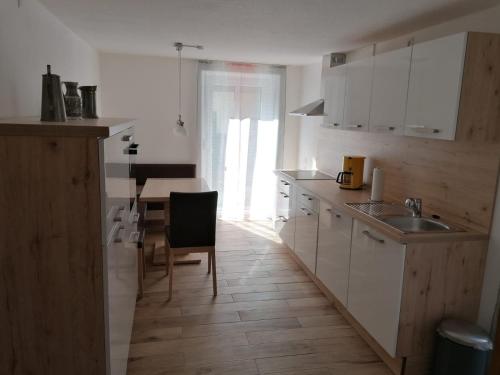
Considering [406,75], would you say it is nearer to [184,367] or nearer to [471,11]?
[471,11]

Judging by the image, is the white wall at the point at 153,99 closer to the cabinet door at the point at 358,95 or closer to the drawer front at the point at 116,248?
the cabinet door at the point at 358,95

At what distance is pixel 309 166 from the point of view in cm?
570

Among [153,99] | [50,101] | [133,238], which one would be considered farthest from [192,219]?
[153,99]

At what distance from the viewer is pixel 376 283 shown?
265cm

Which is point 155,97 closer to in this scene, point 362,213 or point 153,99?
point 153,99

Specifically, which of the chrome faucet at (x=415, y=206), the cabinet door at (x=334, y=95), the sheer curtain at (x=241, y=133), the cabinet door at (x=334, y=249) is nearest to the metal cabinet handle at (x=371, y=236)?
the cabinet door at (x=334, y=249)

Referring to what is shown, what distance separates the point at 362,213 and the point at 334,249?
547 mm

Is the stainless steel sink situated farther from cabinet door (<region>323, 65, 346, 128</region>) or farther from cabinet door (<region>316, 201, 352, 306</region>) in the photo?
cabinet door (<region>323, 65, 346, 128</region>)

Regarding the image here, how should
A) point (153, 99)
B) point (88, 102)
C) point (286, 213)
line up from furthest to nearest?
1. point (153, 99)
2. point (286, 213)
3. point (88, 102)

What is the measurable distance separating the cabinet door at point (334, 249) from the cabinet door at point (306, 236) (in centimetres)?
12

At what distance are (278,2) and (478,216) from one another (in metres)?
1.89

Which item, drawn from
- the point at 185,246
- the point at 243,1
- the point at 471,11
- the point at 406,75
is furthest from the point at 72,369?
the point at 471,11

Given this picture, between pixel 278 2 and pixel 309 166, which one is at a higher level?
pixel 278 2

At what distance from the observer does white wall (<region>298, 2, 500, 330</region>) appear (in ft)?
7.89
